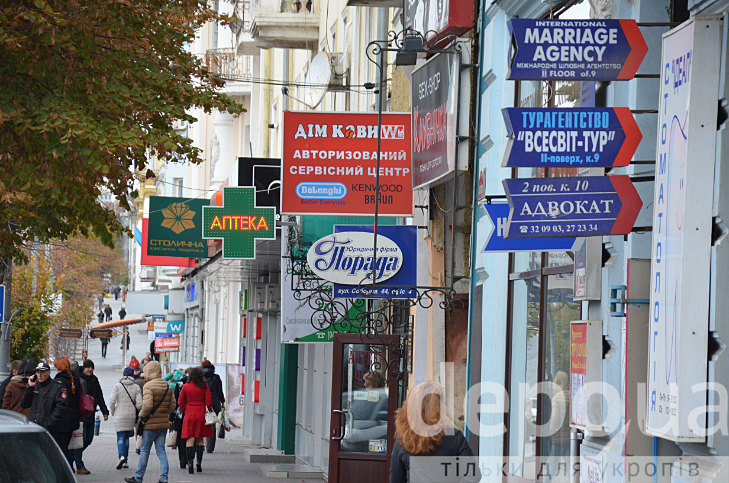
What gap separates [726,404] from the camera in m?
5.10

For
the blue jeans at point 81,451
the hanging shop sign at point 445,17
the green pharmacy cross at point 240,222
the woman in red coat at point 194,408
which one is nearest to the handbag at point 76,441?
the blue jeans at point 81,451

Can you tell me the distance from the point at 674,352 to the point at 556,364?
244cm

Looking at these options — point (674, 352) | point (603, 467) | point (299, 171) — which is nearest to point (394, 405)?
point (299, 171)

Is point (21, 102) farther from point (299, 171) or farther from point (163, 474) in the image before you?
point (163, 474)

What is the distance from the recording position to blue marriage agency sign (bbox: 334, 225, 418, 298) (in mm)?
10688

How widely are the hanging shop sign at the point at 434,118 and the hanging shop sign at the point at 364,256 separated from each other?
2.02 ft

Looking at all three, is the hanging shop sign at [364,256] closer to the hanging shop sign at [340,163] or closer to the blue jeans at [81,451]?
the hanging shop sign at [340,163]

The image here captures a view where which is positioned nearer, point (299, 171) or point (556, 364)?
point (556, 364)

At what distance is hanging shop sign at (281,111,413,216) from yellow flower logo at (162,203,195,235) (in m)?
12.9

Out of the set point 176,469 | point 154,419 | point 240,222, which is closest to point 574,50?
point 154,419

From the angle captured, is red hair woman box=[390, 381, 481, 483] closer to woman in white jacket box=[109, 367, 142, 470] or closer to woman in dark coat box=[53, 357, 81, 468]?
woman in dark coat box=[53, 357, 81, 468]

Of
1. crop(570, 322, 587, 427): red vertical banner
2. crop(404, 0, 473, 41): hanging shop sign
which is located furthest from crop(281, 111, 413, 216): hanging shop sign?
crop(570, 322, 587, 427): red vertical banner

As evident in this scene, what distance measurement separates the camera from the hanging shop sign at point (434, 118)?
31.7 feet

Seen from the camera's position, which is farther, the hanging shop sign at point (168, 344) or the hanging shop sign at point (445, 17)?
the hanging shop sign at point (168, 344)
